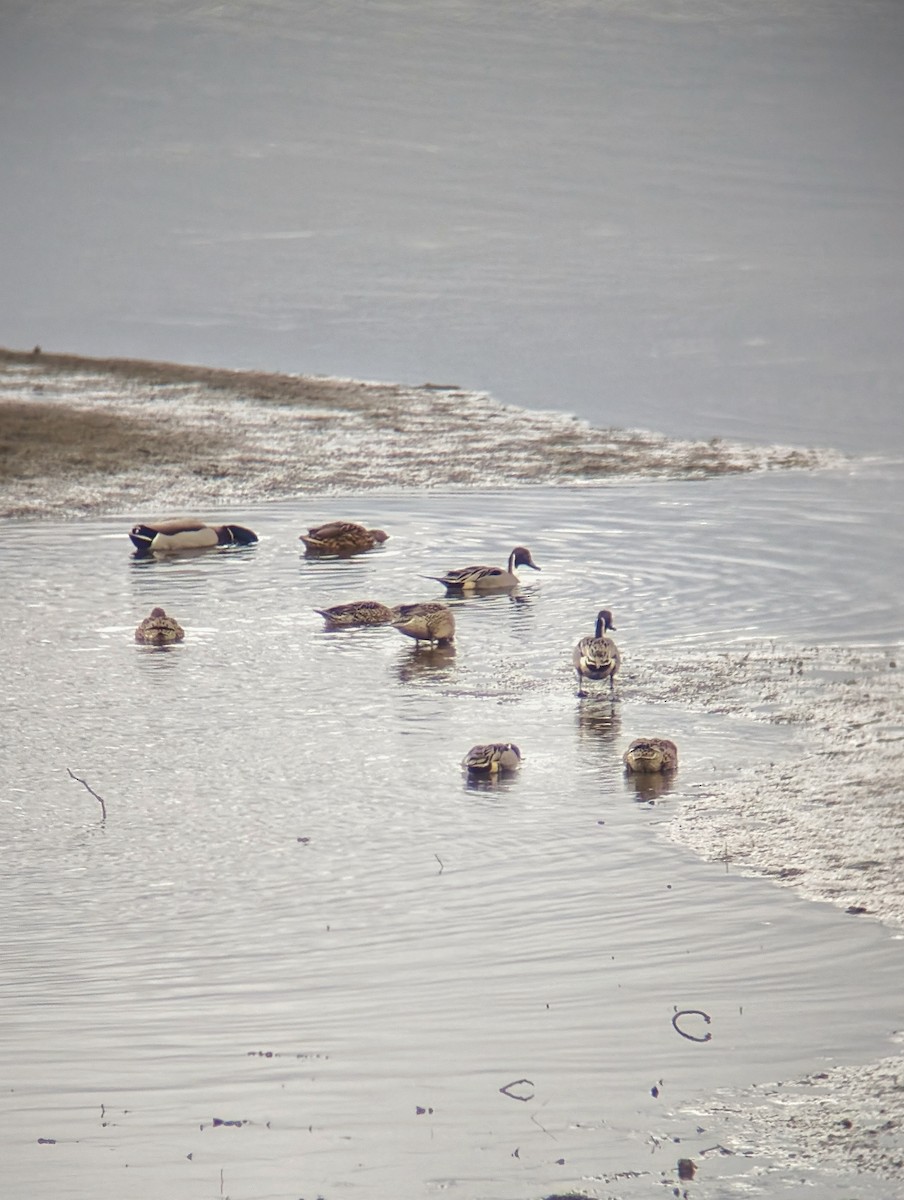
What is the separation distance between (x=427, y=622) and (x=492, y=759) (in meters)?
2.79

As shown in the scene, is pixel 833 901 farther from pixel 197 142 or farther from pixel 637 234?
pixel 197 142

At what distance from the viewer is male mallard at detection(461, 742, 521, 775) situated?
333 inches

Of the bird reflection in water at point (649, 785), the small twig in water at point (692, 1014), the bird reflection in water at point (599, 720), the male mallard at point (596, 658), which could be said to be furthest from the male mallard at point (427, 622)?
the small twig in water at point (692, 1014)

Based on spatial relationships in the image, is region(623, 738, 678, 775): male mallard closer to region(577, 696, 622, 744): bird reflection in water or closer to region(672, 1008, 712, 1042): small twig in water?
region(577, 696, 622, 744): bird reflection in water

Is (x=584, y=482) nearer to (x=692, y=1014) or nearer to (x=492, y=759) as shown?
(x=492, y=759)

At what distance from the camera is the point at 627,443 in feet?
66.4

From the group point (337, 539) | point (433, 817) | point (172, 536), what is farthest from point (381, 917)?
point (172, 536)

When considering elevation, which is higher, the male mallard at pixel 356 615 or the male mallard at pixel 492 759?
the male mallard at pixel 356 615

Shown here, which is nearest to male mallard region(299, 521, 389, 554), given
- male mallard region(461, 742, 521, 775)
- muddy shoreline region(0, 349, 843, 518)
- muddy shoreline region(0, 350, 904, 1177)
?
muddy shoreline region(0, 350, 904, 1177)

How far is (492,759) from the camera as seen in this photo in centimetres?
848

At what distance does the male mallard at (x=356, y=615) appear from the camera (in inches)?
469

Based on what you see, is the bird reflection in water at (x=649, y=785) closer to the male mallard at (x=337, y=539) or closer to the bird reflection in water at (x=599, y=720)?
the bird reflection in water at (x=599, y=720)

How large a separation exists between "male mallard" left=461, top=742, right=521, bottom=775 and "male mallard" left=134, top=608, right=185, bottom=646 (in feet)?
11.0

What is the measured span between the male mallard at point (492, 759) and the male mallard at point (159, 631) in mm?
3346
